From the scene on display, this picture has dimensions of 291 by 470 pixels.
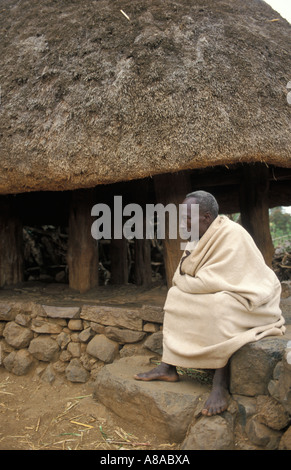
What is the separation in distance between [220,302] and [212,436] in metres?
0.71

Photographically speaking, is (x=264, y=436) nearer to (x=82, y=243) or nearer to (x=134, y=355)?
(x=134, y=355)

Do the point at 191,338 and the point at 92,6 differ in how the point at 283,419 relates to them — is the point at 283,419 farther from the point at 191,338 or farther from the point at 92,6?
the point at 92,6

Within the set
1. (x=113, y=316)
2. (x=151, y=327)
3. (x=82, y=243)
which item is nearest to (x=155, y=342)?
(x=151, y=327)

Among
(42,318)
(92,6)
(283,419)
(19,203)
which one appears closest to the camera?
(283,419)

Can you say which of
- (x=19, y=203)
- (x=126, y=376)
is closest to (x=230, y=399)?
(x=126, y=376)

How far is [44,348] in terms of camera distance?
12.0 feet

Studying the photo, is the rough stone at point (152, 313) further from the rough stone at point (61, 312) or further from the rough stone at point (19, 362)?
the rough stone at point (19, 362)

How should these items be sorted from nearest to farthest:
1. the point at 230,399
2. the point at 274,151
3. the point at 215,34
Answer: the point at 230,399 → the point at 274,151 → the point at 215,34

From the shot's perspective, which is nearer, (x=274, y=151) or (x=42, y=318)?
(x=274, y=151)

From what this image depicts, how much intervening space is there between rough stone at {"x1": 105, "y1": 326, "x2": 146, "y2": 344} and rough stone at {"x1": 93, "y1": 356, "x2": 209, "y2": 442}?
430mm

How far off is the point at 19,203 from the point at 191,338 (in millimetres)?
2873

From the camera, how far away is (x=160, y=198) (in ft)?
11.6

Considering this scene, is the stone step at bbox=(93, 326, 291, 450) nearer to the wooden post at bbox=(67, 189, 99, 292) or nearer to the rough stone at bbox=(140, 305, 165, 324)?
the rough stone at bbox=(140, 305, 165, 324)
